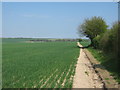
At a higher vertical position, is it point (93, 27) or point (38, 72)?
point (93, 27)

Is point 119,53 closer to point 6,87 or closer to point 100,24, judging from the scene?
point 6,87

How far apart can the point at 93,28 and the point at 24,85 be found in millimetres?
41901

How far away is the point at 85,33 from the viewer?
173ft

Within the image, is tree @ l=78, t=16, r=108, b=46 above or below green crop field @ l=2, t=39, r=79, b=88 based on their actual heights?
above

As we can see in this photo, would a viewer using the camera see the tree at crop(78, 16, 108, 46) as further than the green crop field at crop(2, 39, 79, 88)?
Yes

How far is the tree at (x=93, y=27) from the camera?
50.0 meters

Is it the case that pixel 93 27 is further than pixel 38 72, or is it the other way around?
pixel 93 27

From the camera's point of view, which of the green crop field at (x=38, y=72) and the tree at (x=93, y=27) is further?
the tree at (x=93, y=27)

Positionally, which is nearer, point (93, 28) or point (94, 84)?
point (94, 84)

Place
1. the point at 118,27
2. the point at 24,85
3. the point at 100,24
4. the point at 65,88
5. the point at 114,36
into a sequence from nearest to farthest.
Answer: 1. the point at 65,88
2. the point at 24,85
3. the point at 118,27
4. the point at 114,36
5. the point at 100,24

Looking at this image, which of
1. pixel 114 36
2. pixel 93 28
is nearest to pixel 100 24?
pixel 93 28

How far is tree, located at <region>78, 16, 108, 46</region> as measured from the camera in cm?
5000

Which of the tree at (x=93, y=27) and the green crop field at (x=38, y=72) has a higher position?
the tree at (x=93, y=27)

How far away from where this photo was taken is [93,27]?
50.4 meters
